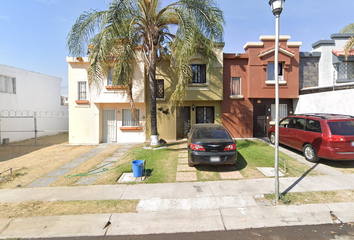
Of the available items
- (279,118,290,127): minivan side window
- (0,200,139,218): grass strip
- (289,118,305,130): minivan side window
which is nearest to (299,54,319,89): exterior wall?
(279,118,290,127): minivan side window

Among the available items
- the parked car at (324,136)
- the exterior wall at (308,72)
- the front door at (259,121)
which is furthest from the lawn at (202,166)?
the exterior wall at (308,72)

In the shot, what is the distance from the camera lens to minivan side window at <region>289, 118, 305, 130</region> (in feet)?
25.4

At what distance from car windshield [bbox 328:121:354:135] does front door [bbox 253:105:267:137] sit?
6009 mm

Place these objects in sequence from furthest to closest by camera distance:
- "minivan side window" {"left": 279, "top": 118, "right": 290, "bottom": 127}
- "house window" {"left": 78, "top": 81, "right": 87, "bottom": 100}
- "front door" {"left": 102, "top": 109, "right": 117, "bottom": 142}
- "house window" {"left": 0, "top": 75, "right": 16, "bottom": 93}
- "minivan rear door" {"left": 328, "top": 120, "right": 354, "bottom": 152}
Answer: "house window" {"left": 0, "top": 75, "right": 16, "bottom": 93} < "front door" {"left": 102, "top": 109, "right": 117, "bottom": 142} < "house window" {"left": 78, "top": 81, "right": 87, "bottom": 100} < "minivan side window" {"left": 279, "top": 118, "right": 290, "bottom": 127} < "minivan rear door" {"left": 328, "top": 120, "right": 354, "bottom": 152}

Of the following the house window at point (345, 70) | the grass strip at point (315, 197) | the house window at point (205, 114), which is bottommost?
the grass strip at point (315, 197)

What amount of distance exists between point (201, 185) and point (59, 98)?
1782cm

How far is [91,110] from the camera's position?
38.4 feet

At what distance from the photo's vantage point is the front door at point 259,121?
12.6 metres

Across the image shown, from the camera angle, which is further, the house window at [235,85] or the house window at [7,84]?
the house window at [7,84]

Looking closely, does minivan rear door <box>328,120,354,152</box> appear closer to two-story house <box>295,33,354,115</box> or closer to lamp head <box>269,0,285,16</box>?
lamp head <box>269,0,285,16</box>

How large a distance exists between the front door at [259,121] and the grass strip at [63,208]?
405 inches

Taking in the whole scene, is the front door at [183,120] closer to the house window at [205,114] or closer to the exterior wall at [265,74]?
the house window at [205,114]

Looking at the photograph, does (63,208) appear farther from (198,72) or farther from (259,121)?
(259,121)

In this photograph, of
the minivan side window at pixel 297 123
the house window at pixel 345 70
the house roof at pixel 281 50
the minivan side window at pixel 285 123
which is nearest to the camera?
the minivan side window at pixel 297 123
